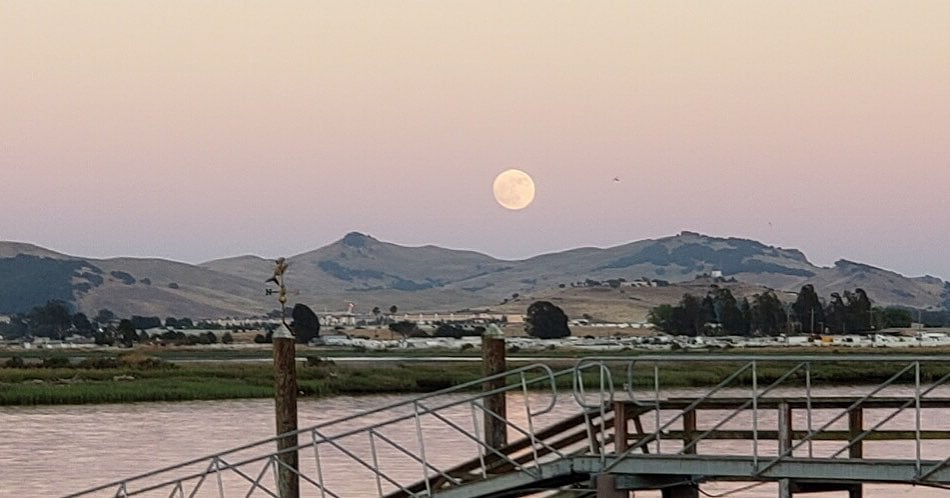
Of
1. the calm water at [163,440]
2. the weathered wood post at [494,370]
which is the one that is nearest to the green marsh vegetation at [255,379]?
the calm water at [163,440]

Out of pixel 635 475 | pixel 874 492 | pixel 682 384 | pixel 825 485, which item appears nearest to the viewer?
pixel 635 475

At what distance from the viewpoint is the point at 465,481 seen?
23047mm

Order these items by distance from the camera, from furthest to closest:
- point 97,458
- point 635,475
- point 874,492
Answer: point 97,458, point 874,492, point 635,475

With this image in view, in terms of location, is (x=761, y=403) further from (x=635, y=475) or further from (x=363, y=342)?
(x=363, y=342)

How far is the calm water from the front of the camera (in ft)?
140

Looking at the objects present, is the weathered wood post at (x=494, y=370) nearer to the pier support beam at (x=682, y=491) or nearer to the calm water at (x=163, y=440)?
the pier support beam at (x=682, y=491)

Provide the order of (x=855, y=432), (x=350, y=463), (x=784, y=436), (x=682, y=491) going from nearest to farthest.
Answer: (x=784, y=436)
(x=682, y=491)
(x=855, y=432)
(x=350, y=463)

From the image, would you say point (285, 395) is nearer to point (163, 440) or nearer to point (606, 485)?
point (606, 485)

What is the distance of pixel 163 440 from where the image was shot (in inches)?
2215

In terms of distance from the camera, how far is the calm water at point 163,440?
140ft

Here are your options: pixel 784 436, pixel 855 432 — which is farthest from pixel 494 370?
pixel 784 436

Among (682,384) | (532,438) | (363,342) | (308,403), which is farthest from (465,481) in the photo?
(363,342)

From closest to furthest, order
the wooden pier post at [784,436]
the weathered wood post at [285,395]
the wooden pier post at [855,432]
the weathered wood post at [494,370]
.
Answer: the wooden pier post at [784,436] → the wooden pier post at [855,432] → the weathered wood post at [285,395] → the weathered wood post at [494,370]

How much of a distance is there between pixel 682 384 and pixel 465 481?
2583 inches
